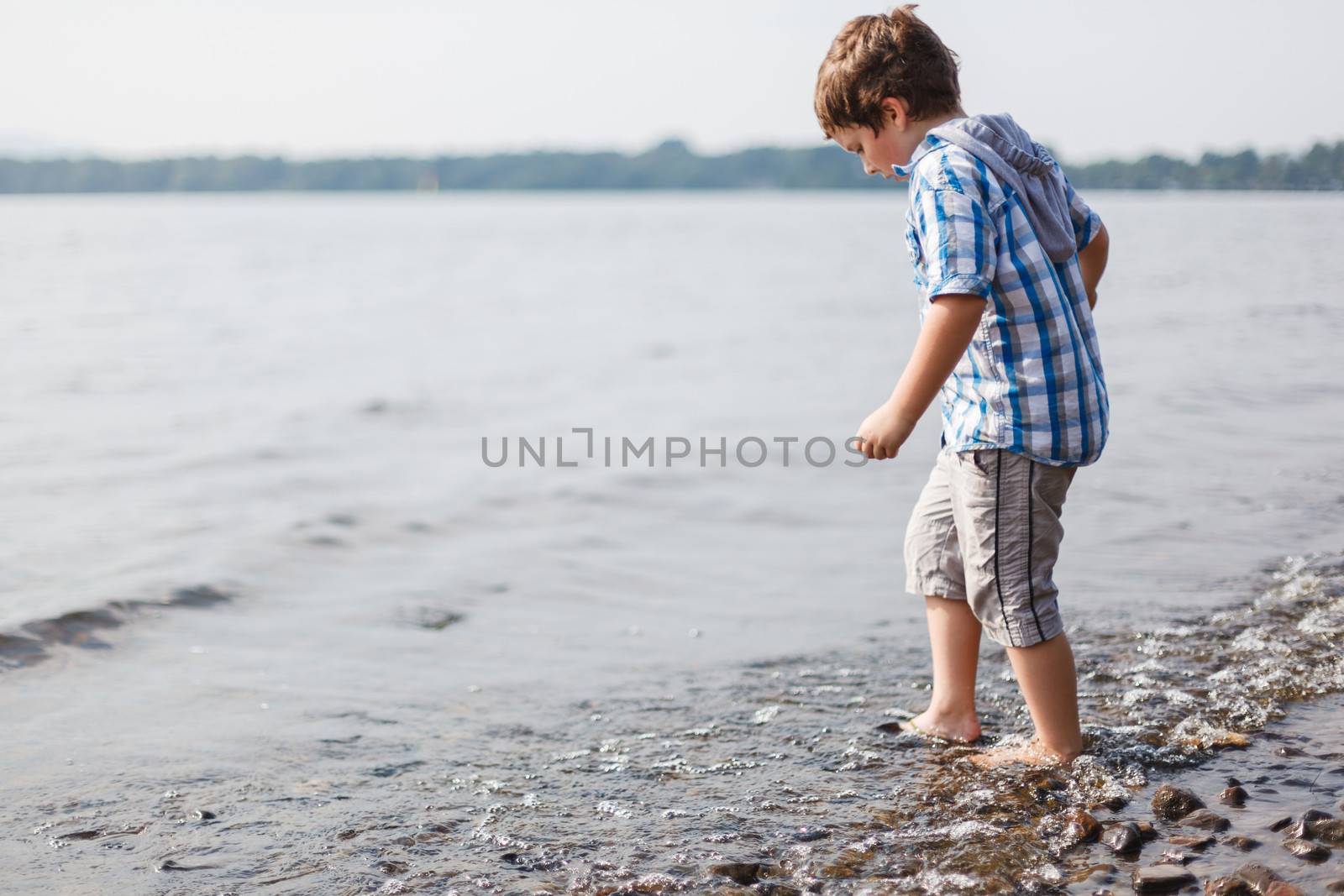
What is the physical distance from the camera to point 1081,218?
9.98 ft

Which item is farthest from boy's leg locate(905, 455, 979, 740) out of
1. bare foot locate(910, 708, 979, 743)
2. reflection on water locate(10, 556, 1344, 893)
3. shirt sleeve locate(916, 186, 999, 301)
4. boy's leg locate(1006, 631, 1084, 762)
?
shirt sleeve locate(916, 186, 999, 301)

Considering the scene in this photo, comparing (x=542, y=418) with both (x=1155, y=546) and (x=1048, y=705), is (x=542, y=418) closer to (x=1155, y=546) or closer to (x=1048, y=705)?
(x=1155, y=546)

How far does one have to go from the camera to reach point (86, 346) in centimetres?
1562

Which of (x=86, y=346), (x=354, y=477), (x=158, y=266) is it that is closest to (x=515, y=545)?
(x=354, y=477)

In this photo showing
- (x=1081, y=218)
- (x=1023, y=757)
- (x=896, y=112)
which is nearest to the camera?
(x=896, y=112)

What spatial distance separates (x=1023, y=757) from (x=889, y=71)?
1763 mm

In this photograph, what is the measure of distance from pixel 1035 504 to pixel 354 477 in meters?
6.13

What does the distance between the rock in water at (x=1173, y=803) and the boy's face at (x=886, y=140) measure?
1.60 meters

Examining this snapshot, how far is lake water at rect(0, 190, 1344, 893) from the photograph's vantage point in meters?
3.12

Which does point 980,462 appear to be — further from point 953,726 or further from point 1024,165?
point 953,726

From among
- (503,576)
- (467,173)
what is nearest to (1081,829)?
(503,576)

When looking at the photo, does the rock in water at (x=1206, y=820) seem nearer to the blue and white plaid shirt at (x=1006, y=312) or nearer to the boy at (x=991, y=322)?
the boy at (x=991, y=322)

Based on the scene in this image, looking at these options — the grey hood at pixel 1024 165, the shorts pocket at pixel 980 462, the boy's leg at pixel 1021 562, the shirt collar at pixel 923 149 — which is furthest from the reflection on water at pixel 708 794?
the shirt collar at pixel 923 149

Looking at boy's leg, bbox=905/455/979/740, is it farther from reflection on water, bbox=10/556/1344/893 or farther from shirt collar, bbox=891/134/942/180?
shirt collar, bbox=891/134/942/180
